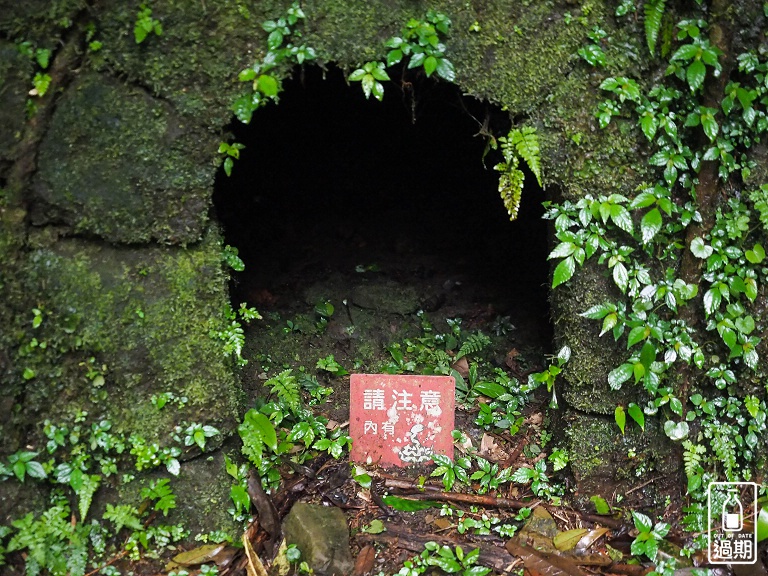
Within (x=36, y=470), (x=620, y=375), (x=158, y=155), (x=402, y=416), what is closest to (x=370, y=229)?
(x=402, y=416)

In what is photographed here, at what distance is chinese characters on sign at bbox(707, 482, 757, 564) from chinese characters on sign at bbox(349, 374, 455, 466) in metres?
1.39

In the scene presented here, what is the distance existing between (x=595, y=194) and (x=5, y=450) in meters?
3.10

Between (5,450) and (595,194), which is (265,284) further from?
(595,194)

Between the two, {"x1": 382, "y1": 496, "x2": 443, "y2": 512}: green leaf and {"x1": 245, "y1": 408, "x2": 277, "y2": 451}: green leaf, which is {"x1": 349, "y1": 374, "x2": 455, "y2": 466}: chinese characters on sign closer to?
{"x1": 382, "y1": 496, "x2": 443, "y2": 512}: green leaf

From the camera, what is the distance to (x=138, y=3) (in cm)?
262

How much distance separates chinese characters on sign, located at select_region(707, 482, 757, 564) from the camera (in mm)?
2930

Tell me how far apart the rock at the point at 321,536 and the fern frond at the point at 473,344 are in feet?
4.99

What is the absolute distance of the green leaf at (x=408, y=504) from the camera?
3.24 meters

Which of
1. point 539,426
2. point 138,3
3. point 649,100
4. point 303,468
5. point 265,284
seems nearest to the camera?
point 138,3

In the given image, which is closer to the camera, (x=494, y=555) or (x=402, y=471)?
(x=494, y=555)

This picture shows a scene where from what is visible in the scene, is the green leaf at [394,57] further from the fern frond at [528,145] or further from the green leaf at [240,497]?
the green leaf at [240,497]

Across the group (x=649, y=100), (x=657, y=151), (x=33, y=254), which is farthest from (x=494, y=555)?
(x=33, y=254)

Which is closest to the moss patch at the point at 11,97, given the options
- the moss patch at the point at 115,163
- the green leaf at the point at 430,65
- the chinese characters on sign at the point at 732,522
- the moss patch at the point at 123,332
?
the moss patch at the point at 115,163

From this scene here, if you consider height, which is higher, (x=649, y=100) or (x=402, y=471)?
(x=649, y=100)
